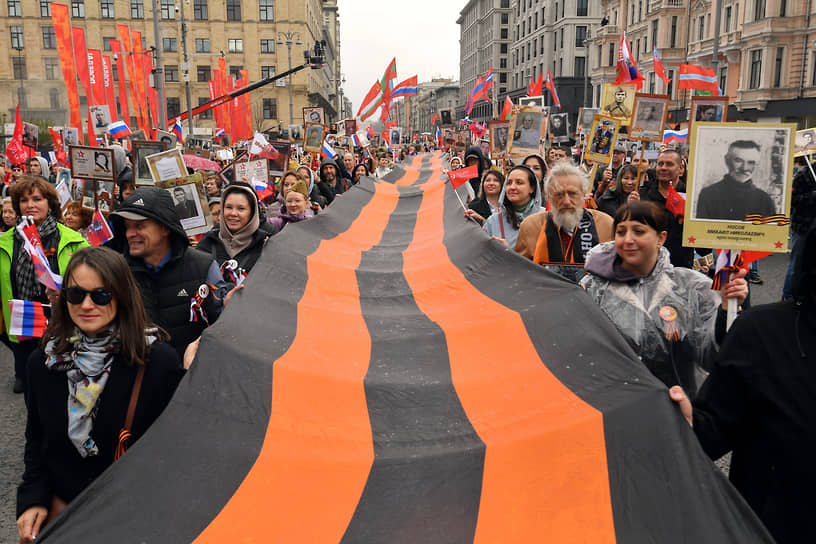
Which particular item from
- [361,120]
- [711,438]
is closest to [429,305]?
[711,438]

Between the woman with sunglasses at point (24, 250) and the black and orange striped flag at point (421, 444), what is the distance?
162 cm

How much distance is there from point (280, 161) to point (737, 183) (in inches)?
360

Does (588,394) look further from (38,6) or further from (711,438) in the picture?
(38,6)

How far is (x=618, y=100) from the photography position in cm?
1075

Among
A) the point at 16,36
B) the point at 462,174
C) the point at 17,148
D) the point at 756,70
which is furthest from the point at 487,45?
the point at 462,174

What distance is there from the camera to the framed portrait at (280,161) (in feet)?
37.4

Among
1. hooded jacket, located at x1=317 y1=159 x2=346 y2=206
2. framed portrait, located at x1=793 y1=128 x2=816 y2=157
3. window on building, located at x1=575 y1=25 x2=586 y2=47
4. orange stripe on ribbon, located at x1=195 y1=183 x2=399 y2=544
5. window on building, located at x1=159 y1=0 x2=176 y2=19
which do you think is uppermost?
window on building, located at x1=159 y1=0 x2=176 y2=19

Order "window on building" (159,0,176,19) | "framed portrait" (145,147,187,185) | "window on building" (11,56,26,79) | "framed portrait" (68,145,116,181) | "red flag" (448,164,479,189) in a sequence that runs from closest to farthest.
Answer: "framed portrait" (145,147,187,185)
"framed portrait" (68,145,116,181)
"red flag" (448,164,479,189)
"window on building" (11,56,26,79)
"window on building" (159,0,176,19)

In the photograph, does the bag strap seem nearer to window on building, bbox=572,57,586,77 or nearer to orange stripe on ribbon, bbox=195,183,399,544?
orange stripe on ribbon, bbox=195,183,399,544

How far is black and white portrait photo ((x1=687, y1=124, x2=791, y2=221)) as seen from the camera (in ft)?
10.9

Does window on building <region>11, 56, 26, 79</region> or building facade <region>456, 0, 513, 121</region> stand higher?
building facade <region>456, 0, 513, 121</region>

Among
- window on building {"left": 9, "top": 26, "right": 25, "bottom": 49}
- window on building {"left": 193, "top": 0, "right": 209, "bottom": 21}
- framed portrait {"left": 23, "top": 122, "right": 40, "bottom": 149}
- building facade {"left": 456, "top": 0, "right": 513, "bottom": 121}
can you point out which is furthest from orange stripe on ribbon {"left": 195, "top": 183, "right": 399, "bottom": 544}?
building facade {"left": 456, "top": 0, "right": 513, "bottom": 121}

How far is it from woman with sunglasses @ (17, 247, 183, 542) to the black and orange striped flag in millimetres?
188

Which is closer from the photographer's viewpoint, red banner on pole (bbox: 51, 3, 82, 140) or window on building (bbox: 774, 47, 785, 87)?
red banner on pole (bbox: 51, 3, 82, 140)
